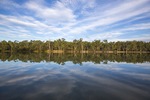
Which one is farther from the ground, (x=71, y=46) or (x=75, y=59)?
(x=71, y=46)

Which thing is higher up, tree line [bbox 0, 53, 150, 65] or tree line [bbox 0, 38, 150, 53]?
tree line [bbox 0, 38, 150, 53]

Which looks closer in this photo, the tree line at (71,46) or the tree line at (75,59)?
the tree line at (75,59)

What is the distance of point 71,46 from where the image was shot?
469 ft

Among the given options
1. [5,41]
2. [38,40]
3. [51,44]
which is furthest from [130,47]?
[5,41]

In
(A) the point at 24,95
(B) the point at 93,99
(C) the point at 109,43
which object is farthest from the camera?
(C) the point at 109,43

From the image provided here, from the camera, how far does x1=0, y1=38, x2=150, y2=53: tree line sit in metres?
136

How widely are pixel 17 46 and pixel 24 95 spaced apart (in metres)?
138

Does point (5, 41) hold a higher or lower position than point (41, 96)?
higher

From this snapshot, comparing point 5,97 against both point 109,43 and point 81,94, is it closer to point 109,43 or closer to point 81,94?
point 81,94

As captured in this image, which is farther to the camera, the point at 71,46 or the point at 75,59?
the point at 71,46

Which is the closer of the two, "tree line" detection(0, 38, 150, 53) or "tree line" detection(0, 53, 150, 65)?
"tree line" detection(0, 53, 150, 65)

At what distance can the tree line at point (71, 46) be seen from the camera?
446ft

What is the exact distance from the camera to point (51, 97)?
8555mm

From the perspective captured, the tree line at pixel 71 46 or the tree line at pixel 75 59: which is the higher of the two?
the tree line at pixel 71 46
